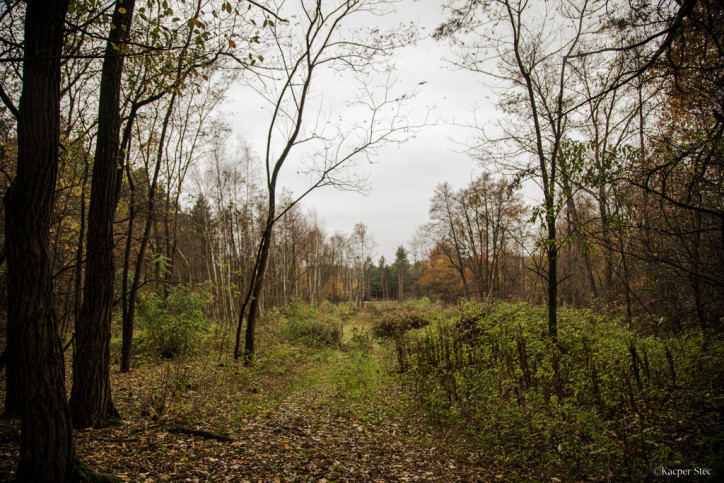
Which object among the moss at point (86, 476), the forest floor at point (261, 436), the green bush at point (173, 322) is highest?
the green bush at point (173, 322)

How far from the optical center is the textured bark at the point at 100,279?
13.1 ft

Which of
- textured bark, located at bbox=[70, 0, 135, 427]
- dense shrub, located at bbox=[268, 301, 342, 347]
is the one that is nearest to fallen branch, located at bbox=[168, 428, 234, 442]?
textured bark, located at bbox=[70, 0, 135, 427]

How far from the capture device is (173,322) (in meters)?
8.78

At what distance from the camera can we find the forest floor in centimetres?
348

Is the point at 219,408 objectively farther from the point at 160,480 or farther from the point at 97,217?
the point at 97,217

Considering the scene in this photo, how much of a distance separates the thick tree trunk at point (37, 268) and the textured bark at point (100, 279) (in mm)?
1663

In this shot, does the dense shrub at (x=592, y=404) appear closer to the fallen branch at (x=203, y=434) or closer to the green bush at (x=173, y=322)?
the fallen branch at (x=203, y=434)

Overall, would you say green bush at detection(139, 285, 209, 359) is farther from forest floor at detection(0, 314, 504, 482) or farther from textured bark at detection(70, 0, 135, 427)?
textured bark at detection(70, 0, 135, 427)

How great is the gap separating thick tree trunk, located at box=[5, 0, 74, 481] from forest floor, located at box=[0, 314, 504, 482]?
75cm

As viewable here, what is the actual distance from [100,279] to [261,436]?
3.05 meters

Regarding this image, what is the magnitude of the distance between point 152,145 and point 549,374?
1178cm

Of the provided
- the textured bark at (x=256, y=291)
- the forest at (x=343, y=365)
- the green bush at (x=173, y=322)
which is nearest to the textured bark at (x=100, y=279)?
the forest at (x=343, y=365)

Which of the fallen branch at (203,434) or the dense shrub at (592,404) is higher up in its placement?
the dense shrub at (592,404)

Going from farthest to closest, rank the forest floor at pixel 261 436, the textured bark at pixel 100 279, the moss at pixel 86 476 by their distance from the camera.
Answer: the textured bark at pixel 100 279 < the forest floor at pixel 261 436 < the moss at pixel 86 476
